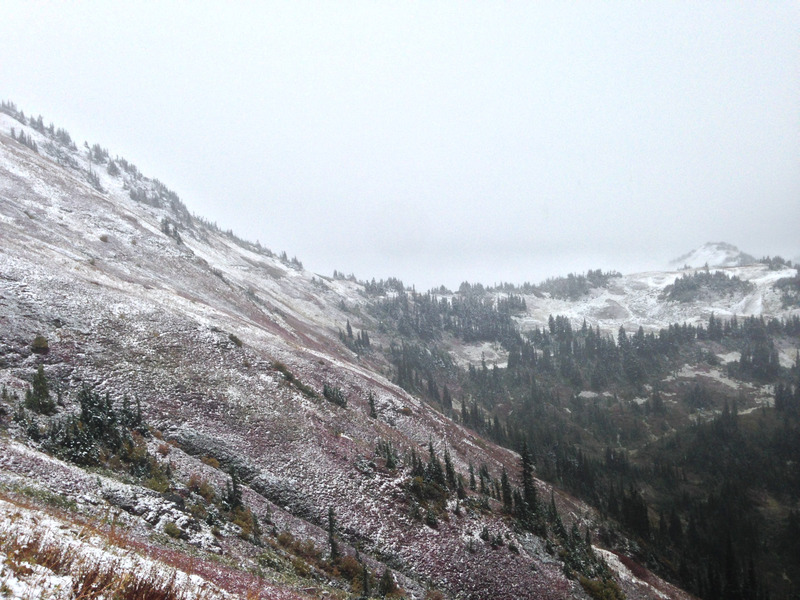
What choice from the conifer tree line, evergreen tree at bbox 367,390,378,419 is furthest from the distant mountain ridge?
the conifer tree line

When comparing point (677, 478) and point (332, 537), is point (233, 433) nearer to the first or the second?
point (332, 537)

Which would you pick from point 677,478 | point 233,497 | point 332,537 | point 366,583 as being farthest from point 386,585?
point 677,478

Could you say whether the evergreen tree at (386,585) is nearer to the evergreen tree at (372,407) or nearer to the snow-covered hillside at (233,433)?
the snow-covered hillside at (233,433)

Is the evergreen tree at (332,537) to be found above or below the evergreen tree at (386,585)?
above

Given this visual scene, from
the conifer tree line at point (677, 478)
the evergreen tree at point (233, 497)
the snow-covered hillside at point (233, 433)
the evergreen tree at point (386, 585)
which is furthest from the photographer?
the conifer tree line at point (677, 478)

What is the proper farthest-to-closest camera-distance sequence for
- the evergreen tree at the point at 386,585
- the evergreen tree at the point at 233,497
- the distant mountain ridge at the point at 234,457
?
the evergreen tree at the point at 233,497
the evergreen tree at the point at 386,585
the distant mountain ridge at the point at 234,457

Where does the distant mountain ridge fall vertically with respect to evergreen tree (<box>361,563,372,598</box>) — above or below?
above

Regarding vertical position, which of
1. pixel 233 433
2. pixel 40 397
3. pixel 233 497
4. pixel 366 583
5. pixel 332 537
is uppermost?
pixel 40 397

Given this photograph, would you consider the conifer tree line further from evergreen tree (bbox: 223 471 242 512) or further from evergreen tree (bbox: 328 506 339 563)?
evergreen tree (bbox: 223 471 242 512)

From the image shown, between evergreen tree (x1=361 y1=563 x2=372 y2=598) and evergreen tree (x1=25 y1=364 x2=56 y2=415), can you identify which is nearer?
evergreen tree (x1=361 y1=563 x2=372 y2=598)

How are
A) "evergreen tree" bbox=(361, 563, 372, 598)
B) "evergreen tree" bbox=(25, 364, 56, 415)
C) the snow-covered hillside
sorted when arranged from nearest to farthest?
the snow-covered hillside
"evergreen tree" bbox=(361, 563, 372, 598)
"evergreen tree" bbox=(25, 364, 56, 415)

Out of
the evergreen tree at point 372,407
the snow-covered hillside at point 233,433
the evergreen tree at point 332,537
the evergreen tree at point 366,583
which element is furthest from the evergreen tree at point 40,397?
the evergreen tree at point 372,407

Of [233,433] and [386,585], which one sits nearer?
[386,585]

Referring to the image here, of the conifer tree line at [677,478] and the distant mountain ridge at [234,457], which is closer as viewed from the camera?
the distant mountain ridge at [234,457]
